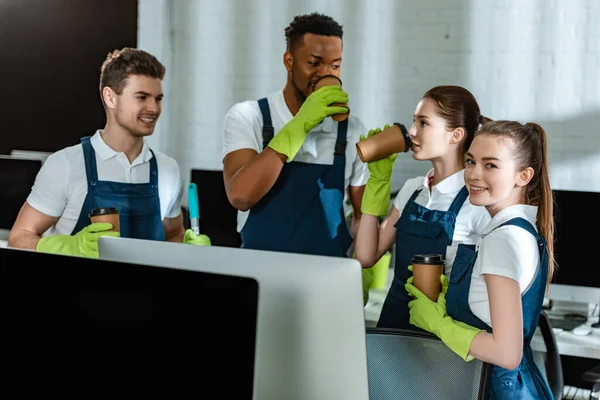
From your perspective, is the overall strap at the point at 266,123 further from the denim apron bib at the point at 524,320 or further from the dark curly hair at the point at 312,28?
the denim apron bib at the point at 524,320

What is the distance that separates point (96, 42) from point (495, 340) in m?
3.28

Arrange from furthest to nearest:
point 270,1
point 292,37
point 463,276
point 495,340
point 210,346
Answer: point 270,1
point 292,37
point 463,276
point 495,340
point 210,346

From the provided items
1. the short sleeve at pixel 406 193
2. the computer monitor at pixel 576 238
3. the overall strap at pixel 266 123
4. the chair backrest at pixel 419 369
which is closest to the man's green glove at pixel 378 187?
the short sleeve at pixel 406 193

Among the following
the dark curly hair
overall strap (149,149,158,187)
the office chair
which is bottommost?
the office chair

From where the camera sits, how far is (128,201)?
8.44 ft

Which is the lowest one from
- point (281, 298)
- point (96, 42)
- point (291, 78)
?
point (281, 298)

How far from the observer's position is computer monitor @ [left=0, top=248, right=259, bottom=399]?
1.12 m

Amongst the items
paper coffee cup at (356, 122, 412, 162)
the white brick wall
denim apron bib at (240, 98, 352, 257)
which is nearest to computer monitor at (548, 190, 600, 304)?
the white brick wall

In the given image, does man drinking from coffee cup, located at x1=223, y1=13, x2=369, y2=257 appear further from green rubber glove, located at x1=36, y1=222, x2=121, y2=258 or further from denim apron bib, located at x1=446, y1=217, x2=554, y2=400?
denim apron bib, located at x1=446, y1=217, x2=554, y2=400

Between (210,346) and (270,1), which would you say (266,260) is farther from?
(270,1)

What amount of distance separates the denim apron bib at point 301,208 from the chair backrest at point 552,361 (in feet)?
2.64

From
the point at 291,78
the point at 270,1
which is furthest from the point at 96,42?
the point at 291,78

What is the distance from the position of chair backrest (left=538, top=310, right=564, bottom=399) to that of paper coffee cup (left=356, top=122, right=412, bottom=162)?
953mm

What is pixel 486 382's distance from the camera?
179 centimetres
